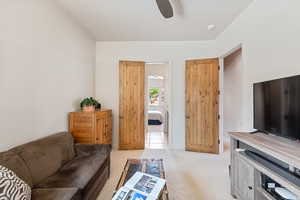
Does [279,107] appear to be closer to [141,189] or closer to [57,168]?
[141,189]

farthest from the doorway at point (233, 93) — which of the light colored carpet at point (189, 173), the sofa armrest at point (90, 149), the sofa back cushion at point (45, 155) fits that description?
the sofa back cushion at point (45, 155)

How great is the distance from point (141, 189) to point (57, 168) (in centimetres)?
115

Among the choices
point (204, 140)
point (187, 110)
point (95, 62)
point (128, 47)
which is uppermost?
point (128, 47)

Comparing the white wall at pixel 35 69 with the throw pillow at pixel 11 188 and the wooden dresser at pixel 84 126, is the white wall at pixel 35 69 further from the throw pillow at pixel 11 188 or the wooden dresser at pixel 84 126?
the throw pillow at pixel 11 188

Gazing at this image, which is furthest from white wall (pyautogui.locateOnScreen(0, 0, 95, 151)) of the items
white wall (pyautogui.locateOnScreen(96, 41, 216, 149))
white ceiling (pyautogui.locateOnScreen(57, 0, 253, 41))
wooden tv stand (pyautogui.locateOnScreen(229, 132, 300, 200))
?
wooden tv stand (pyautogui.locateOnScreen(229, 132, 300, 200))

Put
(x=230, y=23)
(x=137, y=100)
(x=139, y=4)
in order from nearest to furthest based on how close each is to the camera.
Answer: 1. (x=139, y=4)
2. (x=230, y=23)
3. (x=137, y=100)

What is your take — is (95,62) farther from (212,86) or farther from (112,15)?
(212,86)

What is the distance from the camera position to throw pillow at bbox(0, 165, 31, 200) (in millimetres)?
1047

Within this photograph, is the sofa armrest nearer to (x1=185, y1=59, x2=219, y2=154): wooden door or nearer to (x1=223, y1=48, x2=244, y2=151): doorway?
(x1=185, y1=59, x2=219, y2=154): wooden door

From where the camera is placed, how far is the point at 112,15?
284 cm

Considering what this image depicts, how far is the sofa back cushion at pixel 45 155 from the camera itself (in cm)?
159

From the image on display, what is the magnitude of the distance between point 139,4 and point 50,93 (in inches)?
76.6

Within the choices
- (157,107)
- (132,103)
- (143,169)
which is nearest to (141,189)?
(143,169)

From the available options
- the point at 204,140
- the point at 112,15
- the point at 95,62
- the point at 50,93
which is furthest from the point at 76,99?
the point at 204,140
